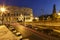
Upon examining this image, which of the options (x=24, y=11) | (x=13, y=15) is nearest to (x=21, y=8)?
(x=24, y=11)

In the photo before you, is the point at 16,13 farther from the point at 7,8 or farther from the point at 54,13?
the point at 54,13

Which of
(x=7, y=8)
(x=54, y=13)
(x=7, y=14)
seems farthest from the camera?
(x=7, y=8)

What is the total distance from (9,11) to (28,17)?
49.5ft

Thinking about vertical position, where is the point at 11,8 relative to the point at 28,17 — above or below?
above

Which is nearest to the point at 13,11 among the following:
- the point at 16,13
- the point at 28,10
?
the point at 16,13

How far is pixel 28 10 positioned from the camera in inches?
4072

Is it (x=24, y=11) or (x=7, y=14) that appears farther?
(x=24, y=11)

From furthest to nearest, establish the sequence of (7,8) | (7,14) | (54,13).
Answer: (7,8)
(7,14)
(54,13)

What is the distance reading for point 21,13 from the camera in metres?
99.7

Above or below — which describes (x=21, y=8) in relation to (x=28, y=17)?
above

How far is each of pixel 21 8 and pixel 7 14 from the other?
1462cm

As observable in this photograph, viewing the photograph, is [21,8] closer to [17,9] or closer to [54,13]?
[17,9]

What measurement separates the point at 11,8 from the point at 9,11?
4294 mm

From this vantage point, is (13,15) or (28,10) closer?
(13,15)
